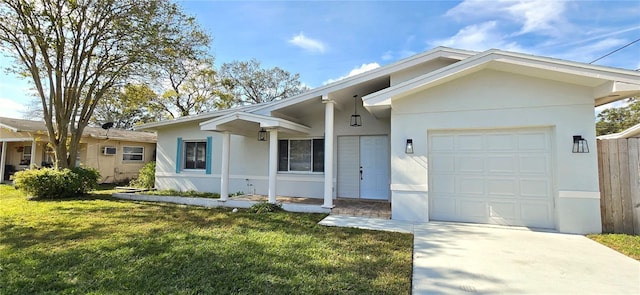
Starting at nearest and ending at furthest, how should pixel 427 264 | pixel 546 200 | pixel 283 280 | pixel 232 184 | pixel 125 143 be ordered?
pixel 283 280 < pixel 427 264 < pixel 546 200 < pixel 232 184 < pixel 125 143

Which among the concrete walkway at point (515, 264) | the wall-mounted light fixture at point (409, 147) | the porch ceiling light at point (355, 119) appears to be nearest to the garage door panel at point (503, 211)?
the concrete walkway at point (515, 264)

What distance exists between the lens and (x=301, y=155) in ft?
29.5

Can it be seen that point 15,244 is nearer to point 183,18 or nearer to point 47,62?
point 47,62

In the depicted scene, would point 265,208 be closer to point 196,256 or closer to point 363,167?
point 196,256

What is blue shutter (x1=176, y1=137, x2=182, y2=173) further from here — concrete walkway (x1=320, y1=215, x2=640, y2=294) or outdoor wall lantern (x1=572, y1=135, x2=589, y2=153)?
outdoor wall lantern (x1=572, y1=135, x2=589, y2=153)

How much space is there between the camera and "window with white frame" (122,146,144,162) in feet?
48.5

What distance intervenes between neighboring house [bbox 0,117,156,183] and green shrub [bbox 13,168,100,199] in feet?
15.0

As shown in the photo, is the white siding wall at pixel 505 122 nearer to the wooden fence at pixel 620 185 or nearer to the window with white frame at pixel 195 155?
the wooden fence at pixel 620 185

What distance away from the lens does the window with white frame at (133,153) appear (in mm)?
14791

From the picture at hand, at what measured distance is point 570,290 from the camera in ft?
9.22

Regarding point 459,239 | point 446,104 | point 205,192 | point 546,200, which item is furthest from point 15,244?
point 546,200

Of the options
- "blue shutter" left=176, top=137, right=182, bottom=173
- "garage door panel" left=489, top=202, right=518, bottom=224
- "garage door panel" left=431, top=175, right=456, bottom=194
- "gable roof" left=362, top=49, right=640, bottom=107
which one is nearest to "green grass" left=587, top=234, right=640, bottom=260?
"garage door panel" left=489, top=202, right=518, bottom=224

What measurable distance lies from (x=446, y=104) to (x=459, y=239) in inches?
107

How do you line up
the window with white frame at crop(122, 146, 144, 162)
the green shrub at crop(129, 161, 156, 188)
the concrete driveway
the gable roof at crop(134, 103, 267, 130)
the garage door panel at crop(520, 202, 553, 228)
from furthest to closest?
the window with white frame at crop(122, 146, 144, 162) < the green shrub at crop(129, 161, 156, 188) < the gable roof at crop(134, 103, 267, 130) < the garage door panel at crop(520, 202, 553, 228) < the concrete driveway
